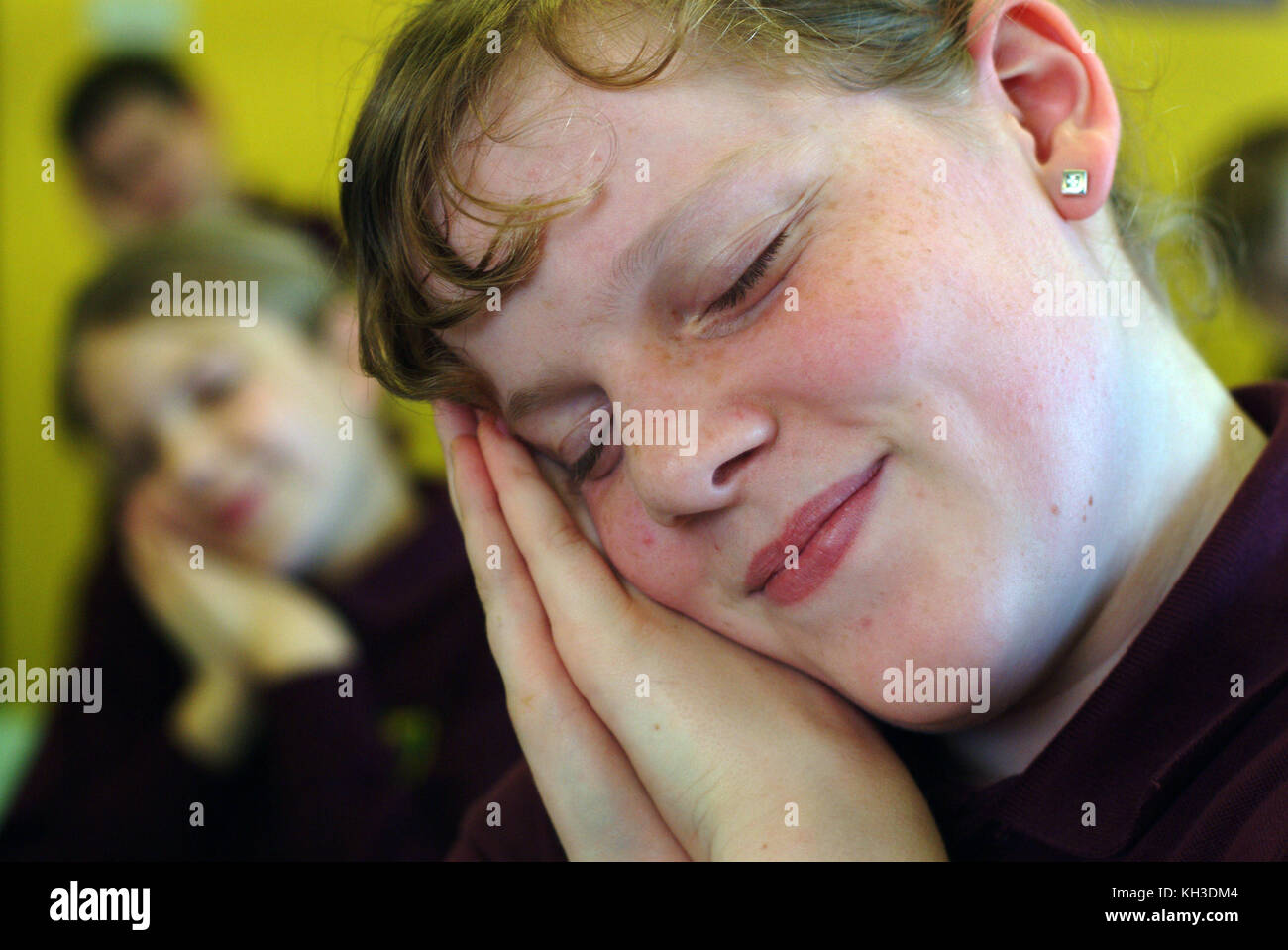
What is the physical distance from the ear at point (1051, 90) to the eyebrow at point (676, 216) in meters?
0.16

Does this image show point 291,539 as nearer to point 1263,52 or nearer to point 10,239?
point 10,239

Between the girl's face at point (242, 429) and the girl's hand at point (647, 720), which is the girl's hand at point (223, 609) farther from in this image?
the girl's hand at point (647, 720)

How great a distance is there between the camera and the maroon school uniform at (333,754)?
119 cm

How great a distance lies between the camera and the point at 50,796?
1441mm

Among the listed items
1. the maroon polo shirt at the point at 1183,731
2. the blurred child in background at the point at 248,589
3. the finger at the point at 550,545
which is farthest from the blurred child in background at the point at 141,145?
the maroon polo shirt at the point at 1183,731

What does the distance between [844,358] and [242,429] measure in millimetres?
1124

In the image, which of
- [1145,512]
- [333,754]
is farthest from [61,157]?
[1145,512]

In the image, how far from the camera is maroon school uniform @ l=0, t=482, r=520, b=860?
1.19 meters

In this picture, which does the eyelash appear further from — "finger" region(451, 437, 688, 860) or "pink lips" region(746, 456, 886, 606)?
"finger" region(451, 437, 688, 860)

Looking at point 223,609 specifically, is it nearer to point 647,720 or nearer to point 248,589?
point 248,589

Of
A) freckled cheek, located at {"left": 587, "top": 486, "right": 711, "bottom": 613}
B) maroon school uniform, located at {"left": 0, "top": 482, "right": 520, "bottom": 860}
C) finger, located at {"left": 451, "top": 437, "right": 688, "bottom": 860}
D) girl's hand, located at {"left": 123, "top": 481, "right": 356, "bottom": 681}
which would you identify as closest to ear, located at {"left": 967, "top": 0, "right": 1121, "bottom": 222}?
freckled cheek, located at {"left": 587, "top": 486, "right": 711, "bottom": 613}

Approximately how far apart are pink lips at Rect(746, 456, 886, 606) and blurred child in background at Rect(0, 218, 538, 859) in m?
0.66
